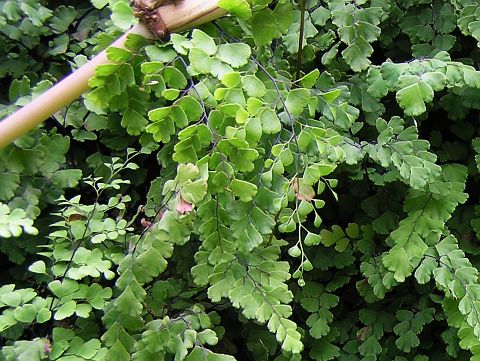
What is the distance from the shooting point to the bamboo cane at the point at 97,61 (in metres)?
0.80

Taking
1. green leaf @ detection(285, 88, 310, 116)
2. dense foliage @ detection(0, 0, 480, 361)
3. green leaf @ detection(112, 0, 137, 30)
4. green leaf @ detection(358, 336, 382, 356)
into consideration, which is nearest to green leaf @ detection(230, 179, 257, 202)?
dense foliage @ detection(0, 0, 480, 361)

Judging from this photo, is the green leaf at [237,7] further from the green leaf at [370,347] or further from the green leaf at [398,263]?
the green leaf at [370,347]

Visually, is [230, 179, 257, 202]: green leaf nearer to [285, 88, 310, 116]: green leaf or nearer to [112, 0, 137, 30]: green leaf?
[285, 88, 310, 116]: green leaf

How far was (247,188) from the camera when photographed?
81 centimetres

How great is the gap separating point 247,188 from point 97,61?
11.4 inches

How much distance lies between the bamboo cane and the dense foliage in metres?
0.03

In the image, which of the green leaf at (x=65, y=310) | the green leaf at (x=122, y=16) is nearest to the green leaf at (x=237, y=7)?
the green leaf at (x=122, y=16)

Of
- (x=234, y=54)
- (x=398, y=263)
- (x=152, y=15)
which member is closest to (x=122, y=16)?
(x=152, y=15)

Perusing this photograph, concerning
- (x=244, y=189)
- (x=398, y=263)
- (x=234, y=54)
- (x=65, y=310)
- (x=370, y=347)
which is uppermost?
(x=234, y=54)

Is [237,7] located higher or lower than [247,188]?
higher

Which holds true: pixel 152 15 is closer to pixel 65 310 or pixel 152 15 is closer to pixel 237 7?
pixel 237 7

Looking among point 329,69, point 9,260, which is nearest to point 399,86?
point 329,69

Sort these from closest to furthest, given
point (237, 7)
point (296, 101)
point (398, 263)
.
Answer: point (237, 7), point (296, 101), point (398, 263)

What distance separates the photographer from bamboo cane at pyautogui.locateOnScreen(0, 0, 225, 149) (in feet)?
2.64
